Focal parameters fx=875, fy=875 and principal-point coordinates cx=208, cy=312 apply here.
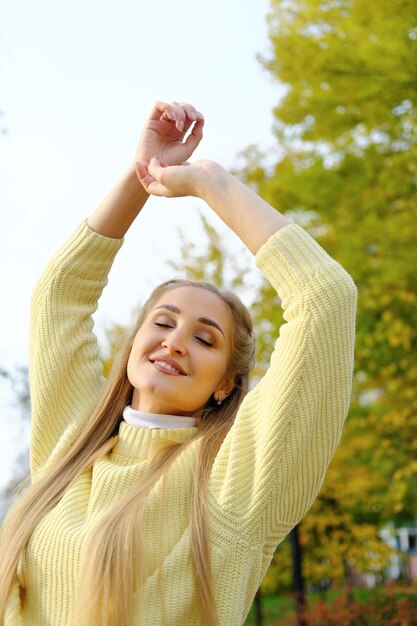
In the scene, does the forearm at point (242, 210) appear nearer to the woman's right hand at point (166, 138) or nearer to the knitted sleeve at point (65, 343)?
the woman's right hand at point (166, 138)

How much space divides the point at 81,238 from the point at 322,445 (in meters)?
1.09

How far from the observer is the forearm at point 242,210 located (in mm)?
2449

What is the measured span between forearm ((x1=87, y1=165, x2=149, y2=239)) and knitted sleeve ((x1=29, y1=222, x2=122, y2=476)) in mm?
36

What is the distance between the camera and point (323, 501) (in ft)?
37.2

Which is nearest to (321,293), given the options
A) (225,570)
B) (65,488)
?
(225,570)

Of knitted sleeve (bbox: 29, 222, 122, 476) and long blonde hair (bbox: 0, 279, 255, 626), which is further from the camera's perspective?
knitted sleeve (bbox: 29, 222, 122, 476)

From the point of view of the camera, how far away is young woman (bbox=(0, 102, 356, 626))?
2.19 meters

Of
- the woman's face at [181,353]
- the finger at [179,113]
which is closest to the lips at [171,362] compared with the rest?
the woman's face at [181,353]

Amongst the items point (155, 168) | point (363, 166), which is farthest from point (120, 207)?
point (363, 166)

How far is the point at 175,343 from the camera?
8.13 ft

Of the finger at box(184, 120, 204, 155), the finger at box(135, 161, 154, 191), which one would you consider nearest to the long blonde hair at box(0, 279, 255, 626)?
the finger at box(135, 161, 154, 191)

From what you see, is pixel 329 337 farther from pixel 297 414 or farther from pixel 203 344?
pixel 203 344

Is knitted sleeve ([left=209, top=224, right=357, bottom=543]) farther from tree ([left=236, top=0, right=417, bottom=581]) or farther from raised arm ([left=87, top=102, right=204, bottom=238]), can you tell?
tree ([left=236, top=0, right=417, bottom=581])

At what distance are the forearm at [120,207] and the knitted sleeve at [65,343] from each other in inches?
1.4
